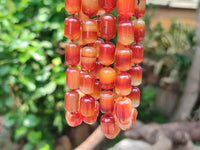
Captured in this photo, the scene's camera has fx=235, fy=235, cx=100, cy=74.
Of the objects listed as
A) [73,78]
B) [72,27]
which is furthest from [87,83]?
[72,27]

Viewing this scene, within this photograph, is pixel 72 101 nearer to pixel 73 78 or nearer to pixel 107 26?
pixel 73 78

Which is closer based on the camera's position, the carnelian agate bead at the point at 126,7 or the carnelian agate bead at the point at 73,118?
the carnelian agate bead at the point at 126,7

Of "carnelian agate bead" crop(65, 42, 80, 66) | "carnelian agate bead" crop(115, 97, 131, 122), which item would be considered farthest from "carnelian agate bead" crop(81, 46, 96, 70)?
"carnelian agate bead" crop(115, 97, 131, 122)

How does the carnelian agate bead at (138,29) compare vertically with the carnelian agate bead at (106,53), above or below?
above

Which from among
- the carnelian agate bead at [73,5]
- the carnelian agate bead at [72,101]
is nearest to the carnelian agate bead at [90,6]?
the carnelian agate bead at [73,5]

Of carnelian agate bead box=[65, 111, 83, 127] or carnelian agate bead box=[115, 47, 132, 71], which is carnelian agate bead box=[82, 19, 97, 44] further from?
carnelian agate bead box=[65, 111, 83, 127]

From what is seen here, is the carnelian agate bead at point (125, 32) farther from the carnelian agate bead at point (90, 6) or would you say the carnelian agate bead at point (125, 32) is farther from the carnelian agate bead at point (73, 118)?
the carnelian agate bead at point (73, 118)

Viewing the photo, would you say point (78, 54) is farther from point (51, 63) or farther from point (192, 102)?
point (192, 102)

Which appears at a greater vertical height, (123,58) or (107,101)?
(123,58)

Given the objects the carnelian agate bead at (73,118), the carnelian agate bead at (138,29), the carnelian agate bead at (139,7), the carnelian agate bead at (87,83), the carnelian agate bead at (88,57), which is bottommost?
the carnelian agate bead at (73,118)

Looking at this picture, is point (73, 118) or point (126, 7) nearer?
point (126, 7)

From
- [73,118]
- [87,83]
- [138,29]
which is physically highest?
[138,29]
